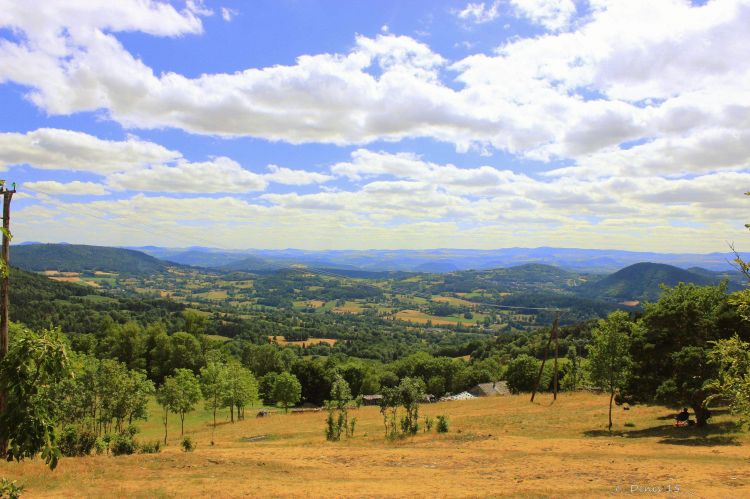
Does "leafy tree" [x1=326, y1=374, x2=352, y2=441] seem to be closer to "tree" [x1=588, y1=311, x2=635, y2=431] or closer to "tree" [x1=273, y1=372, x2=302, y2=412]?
"tree" [x1=588, y1=311, x2=635, y2=431]

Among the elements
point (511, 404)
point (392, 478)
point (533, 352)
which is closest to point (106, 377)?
point (392, 478)

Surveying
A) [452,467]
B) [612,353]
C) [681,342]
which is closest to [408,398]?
[452,467]

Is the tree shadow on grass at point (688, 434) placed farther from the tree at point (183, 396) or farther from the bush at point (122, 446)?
the tree at point (183, 396)

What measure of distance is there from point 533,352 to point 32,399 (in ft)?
406

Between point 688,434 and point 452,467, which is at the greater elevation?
point 688,434

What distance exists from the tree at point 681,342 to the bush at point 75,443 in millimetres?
31874

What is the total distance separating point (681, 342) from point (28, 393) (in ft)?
104

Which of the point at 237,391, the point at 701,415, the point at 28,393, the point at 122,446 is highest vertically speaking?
the point at 28,393

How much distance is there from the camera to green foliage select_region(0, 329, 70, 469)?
4.67m

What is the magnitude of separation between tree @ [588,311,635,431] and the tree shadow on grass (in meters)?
1.50

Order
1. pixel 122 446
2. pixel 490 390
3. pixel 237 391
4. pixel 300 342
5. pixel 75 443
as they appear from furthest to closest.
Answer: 1. pixel 300 342
2. pixel 490 390
3. pixel 237 391
4. pixel 122 446
5. pixel 75 443

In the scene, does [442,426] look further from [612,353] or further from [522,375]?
[522,375]

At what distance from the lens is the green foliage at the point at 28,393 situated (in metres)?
4.67

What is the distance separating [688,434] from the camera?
2542cm
